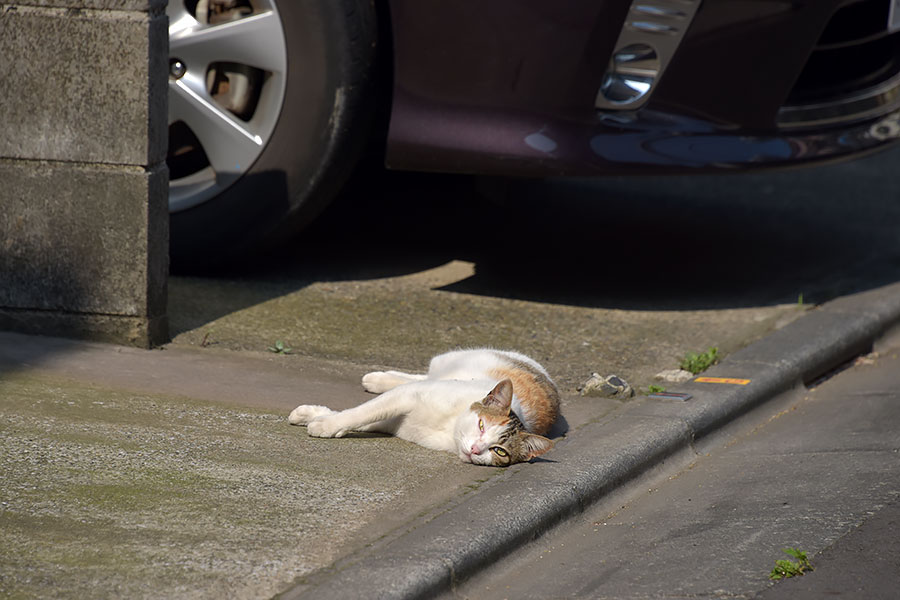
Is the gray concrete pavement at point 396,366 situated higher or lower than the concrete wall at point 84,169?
lower

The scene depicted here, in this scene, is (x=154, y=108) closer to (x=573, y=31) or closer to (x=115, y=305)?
(x=115, y=305)

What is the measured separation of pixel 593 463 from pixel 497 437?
30 centimetres

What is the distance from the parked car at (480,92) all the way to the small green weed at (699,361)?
0.69 metres

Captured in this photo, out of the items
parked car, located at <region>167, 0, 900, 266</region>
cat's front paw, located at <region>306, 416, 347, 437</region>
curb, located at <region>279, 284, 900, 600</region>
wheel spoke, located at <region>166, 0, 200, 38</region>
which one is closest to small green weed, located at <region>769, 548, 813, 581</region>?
curb, located at <region>279, 284, 900, 600</region>

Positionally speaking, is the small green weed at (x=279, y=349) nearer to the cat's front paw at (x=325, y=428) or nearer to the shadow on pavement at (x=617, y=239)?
the shadow on pavement at (x=617, y=239)

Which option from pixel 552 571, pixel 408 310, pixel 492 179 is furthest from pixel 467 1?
pixel 552 571

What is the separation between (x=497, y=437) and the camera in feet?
10.4

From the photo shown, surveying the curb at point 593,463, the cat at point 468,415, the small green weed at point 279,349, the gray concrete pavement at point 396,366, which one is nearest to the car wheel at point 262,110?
the gray concrete pavement at point 396,366

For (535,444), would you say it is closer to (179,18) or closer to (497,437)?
(497,437)

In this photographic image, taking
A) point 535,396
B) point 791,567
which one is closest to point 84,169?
point 535,396

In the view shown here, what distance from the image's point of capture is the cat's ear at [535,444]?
3.16m

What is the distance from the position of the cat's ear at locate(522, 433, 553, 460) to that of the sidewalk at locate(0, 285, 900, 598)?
0.05 metres

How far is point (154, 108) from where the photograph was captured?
3.74 m

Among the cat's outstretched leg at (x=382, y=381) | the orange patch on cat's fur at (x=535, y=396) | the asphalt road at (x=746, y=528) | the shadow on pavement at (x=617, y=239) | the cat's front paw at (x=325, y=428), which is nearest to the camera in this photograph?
the asphalt road at (x=746, y=528)
